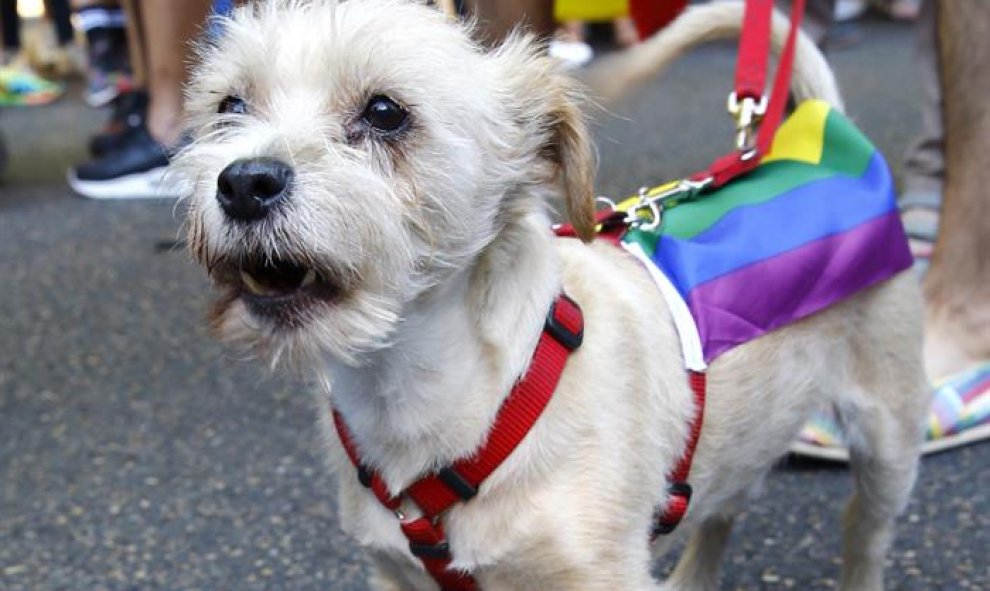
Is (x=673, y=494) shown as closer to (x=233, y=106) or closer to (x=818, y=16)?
(x=233, y=106)

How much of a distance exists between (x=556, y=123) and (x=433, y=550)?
2.32 feet

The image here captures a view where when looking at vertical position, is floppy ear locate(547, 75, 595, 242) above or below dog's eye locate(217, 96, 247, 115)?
below

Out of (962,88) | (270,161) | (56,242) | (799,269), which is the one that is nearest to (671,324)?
(799,269)

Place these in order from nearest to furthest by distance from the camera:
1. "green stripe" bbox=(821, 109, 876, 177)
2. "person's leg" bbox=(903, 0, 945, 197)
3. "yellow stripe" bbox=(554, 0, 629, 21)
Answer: "green stripe" bbox=(821, 109, 876, 177)
"yellow stripe" bbox=(554, 0, 629, 21)
"person's leg" bbox=(903, 0, 945, 197)

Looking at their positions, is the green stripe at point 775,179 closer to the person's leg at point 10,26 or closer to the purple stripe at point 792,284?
the purple stripe at point 792,284

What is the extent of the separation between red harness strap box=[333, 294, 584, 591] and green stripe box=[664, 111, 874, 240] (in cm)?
47

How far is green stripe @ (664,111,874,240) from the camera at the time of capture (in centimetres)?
243

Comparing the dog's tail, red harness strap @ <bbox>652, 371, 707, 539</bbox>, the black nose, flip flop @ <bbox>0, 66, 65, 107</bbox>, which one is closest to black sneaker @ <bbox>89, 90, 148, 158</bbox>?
flip flop @ <bbox>0, 66, 65, 107</bbox>

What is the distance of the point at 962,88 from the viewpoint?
3.52m

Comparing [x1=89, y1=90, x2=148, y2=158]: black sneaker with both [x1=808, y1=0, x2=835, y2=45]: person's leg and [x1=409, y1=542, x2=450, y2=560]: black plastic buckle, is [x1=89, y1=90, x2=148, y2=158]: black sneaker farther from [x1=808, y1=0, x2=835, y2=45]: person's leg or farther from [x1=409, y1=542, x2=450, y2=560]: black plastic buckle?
[x1=409, y1=542, x2=450, y2=560]: black plastic buckle

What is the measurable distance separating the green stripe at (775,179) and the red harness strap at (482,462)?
47 centimetres

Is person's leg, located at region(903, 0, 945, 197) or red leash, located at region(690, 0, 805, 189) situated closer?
red leash, located at region(690, 0, 805, 189)

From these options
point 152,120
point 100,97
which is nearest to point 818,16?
point 152,120

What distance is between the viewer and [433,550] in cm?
200
